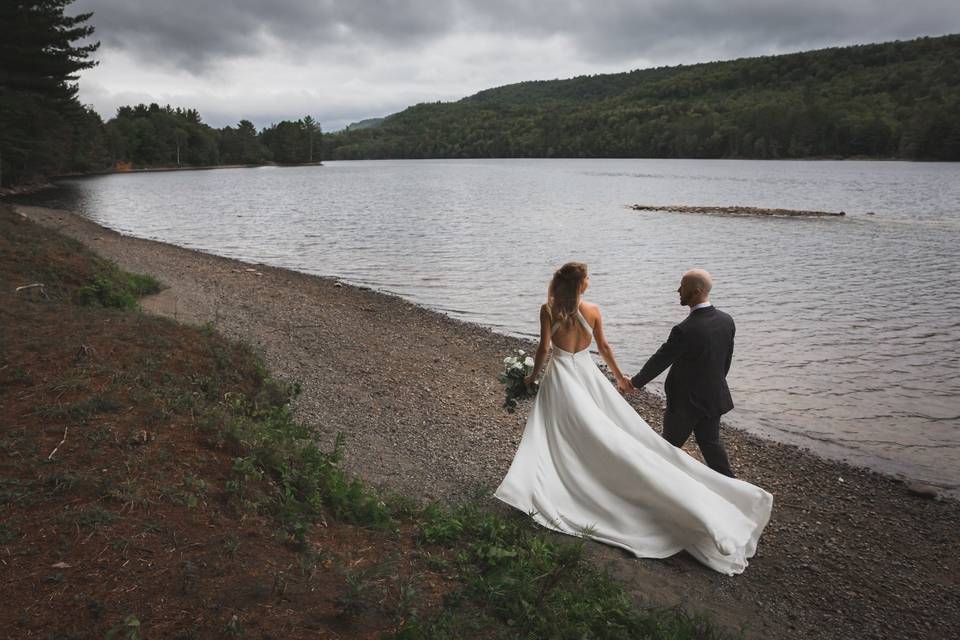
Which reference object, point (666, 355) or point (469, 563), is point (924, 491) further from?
point (469, 563)

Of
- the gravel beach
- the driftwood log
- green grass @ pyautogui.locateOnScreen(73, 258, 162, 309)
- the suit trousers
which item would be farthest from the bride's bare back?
the driftwood log

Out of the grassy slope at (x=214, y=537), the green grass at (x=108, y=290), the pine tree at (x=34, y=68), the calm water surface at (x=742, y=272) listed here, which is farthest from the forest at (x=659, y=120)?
the grassy slope at (x=214, y=537)

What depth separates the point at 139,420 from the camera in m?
5.47

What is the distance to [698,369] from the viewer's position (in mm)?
6020

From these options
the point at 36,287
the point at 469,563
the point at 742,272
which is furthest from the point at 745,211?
the point at 469,563

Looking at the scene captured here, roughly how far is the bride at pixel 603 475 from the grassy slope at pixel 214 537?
0.49 m

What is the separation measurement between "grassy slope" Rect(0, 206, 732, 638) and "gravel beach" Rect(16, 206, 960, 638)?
3.57ft

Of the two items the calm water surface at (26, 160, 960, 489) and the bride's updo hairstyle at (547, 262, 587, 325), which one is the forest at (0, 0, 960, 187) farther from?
the bride's updo hairstyle at (547, 262, 587, 325)

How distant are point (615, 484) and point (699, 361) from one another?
1.50 metres

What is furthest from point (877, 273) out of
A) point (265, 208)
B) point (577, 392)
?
point (265, 208)

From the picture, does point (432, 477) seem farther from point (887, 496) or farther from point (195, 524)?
point (887, 496)

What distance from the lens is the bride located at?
5807 mm

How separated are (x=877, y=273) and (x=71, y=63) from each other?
176 feet

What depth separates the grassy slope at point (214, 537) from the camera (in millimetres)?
3555
